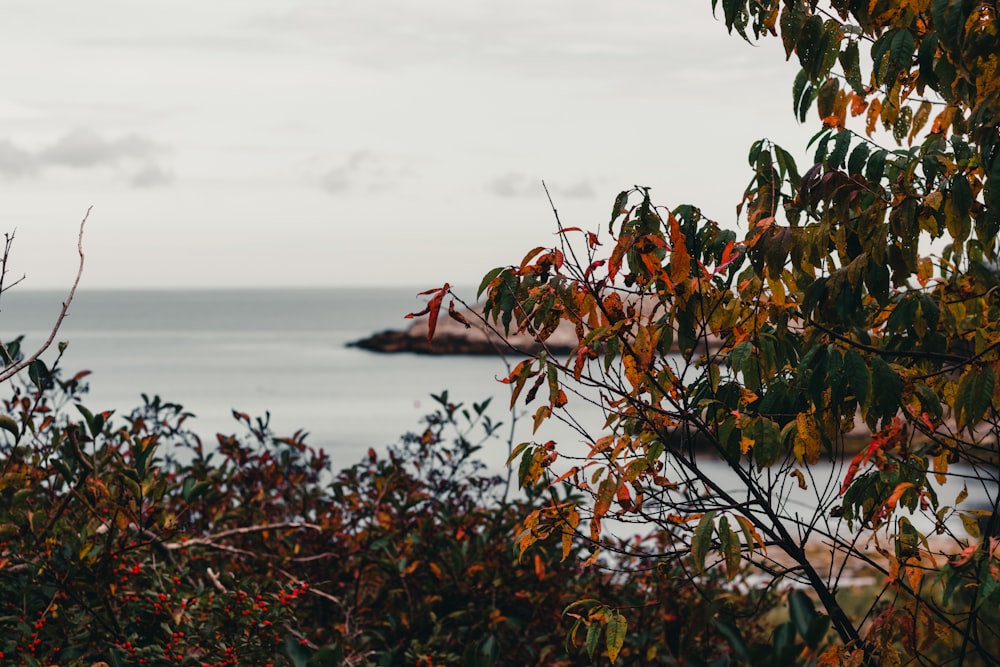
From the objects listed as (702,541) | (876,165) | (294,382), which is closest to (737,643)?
(702,541)

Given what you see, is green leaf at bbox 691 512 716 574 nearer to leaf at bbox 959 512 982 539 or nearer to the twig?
leaf at bbox 959 512 982 539

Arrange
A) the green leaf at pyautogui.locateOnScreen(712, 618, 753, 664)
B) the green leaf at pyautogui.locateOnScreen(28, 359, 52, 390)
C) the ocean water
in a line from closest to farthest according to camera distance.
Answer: the green leaf at pyautogui.locateOnScreen(712, 618, 753, 664) → the green leaf at pyautogui.locateOnScreen(28, 359, 52, 390) → the ocean water

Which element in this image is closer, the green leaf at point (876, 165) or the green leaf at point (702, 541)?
the green leaf at point (702, 541)

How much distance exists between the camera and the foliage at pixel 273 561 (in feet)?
12.3

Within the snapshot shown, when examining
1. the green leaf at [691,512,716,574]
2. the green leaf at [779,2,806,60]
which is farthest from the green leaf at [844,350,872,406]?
the green leaf at [779,2,806,60]

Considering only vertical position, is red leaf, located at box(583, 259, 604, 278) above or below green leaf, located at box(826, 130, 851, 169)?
below

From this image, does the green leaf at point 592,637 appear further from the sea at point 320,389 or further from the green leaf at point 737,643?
the green leaf at point 737,643

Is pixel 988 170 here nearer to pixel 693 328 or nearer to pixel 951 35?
pixel 951 35

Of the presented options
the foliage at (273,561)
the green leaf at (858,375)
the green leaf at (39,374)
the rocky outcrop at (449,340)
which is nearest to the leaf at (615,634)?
the foliage at (273,561)

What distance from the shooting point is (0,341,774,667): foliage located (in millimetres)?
3752

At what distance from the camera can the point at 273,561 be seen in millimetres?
4898

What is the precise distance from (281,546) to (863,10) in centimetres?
386

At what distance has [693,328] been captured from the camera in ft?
9.45

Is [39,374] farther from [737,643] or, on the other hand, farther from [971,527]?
[971,527]
